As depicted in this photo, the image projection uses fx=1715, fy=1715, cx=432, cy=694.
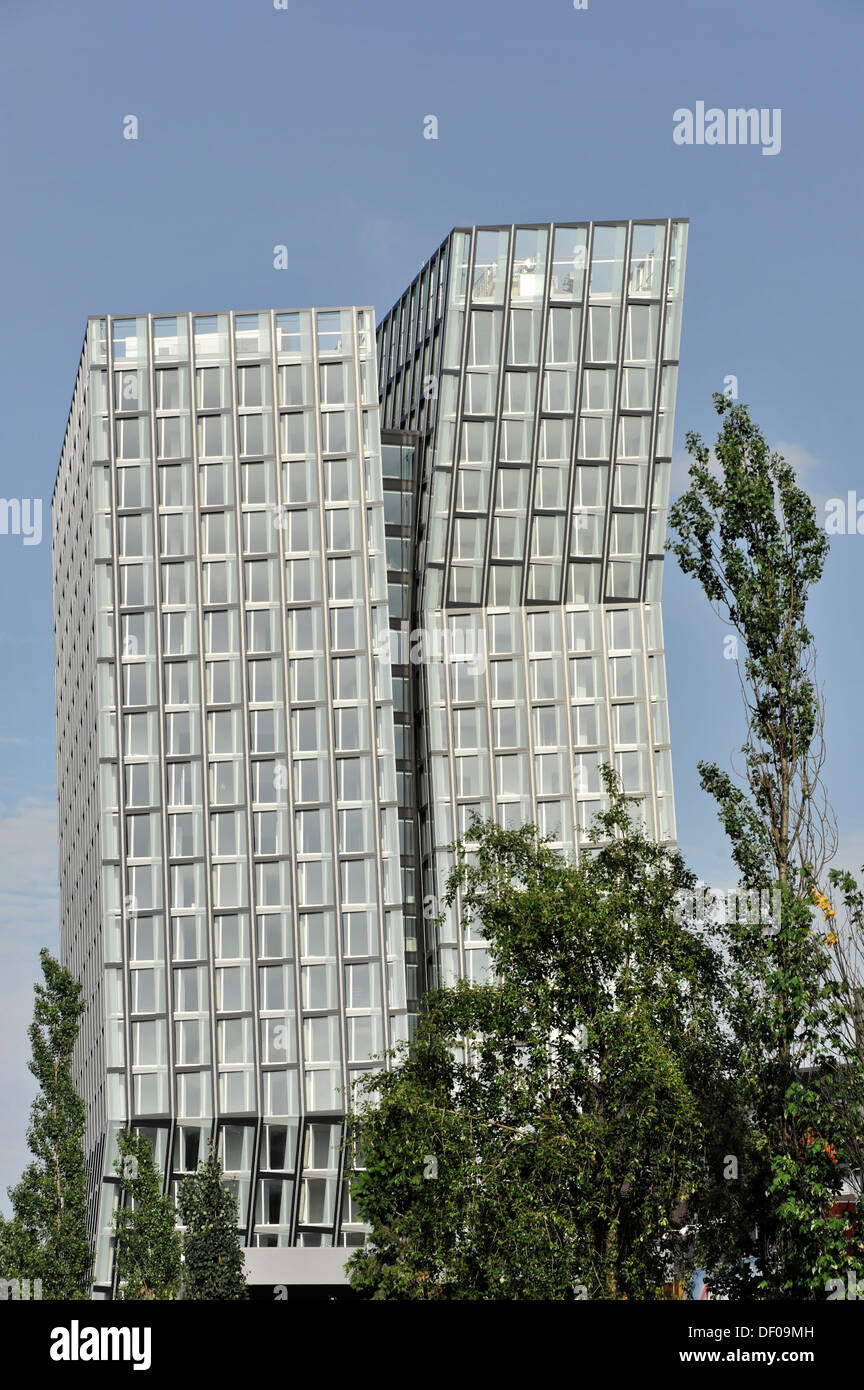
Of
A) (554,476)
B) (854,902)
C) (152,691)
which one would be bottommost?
(854,902)

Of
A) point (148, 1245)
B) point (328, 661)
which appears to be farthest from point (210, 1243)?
point (328, 661)

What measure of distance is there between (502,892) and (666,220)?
1873 inches

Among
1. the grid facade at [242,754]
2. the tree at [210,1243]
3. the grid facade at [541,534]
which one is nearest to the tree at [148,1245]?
the tree at [210,1243]

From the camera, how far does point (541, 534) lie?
75.3m

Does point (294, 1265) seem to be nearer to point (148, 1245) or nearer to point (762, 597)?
point (148, 1245)

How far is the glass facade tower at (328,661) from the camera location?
2785 inches

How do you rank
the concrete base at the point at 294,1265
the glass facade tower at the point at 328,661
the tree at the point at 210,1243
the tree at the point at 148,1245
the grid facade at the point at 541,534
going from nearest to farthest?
the tree at the point at 148,1245 → the tree at the point at 210,1243 → the concrete base at the point at 294,1265 → the glass facade tower at the point at 328,661 → the grid facade at the point at 541,534

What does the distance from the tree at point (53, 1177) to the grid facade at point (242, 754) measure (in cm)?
1082

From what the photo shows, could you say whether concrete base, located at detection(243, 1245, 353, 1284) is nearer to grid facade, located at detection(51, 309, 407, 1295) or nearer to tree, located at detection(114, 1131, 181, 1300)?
grid facade, located at detection(51, 309, 407, 1295)

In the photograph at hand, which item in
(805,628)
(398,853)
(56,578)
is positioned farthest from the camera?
(56,578)

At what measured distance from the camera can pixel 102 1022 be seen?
238ft

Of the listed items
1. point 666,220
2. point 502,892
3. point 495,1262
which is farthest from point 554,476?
point 495,1262

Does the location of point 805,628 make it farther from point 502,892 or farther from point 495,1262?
point 495,1262

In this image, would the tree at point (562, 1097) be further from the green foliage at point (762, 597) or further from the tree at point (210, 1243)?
the tree at point (210, 1243)
